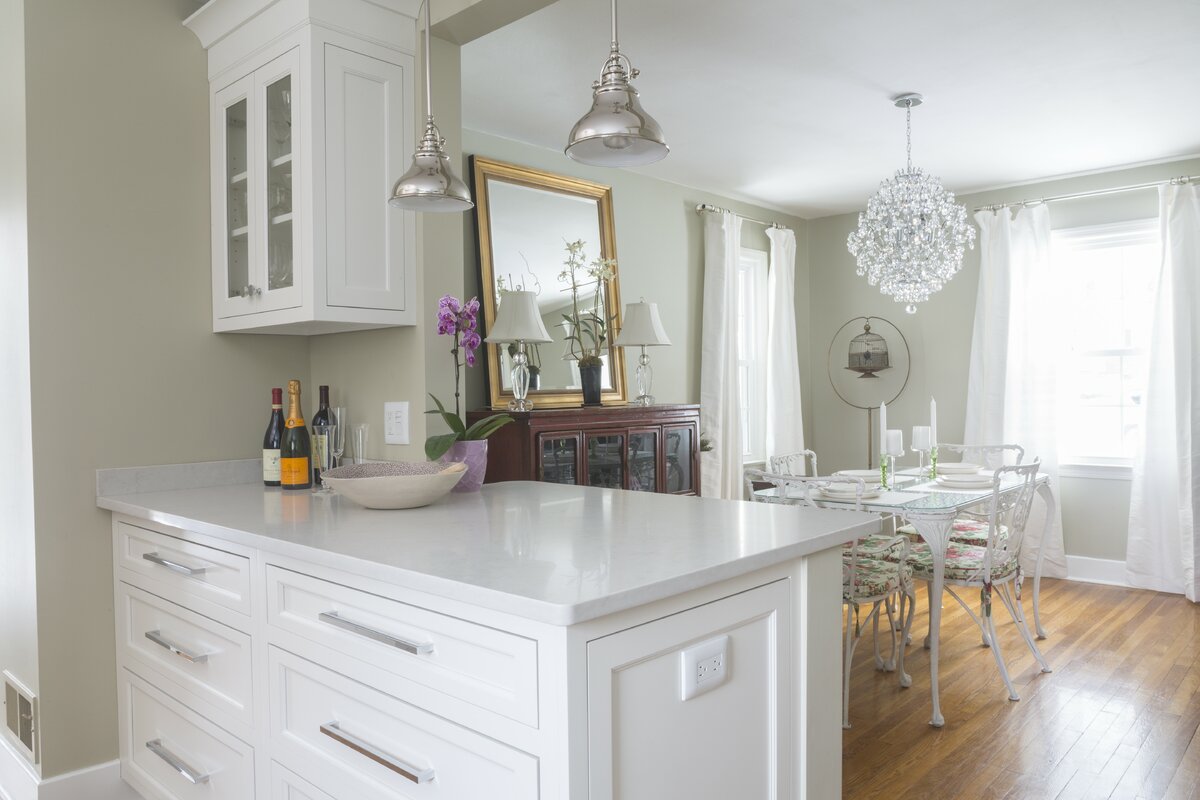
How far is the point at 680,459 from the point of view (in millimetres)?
4062

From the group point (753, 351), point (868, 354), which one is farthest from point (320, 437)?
point (868, 354)

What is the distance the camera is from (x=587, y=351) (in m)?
4.27

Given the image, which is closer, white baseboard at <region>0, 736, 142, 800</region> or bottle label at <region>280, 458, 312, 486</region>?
white baseboard at <region>0, 736, 142, 800</region>

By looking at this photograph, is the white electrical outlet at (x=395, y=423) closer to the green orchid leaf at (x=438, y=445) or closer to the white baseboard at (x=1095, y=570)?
the green orchid leaf at (x=438, y=445)

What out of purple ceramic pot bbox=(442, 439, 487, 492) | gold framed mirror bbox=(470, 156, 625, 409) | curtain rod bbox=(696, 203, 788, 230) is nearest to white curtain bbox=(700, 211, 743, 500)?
curtain rod bbox=(696, 203, 788, 230)

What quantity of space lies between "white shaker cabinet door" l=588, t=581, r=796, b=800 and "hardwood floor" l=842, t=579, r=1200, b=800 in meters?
1.30

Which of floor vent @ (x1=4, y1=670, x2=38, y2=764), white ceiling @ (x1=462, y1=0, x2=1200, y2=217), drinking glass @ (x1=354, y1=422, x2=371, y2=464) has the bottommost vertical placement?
floor vent @ (x1=4, y1=670, x2=38, y2=764)

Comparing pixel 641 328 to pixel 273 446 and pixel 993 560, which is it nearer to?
pixel 993 560

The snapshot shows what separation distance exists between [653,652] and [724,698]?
0.23 meters

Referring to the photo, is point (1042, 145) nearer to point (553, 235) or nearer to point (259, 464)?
point (553, 235)

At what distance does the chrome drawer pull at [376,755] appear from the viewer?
49.7 inches

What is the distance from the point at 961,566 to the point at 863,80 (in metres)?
2.07

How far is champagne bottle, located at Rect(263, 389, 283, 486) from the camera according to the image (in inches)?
95.2

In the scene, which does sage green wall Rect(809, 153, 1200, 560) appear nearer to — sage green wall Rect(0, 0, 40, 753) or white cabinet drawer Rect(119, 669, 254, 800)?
white cabinet drawer Rect(119, 669, 254, 800)
